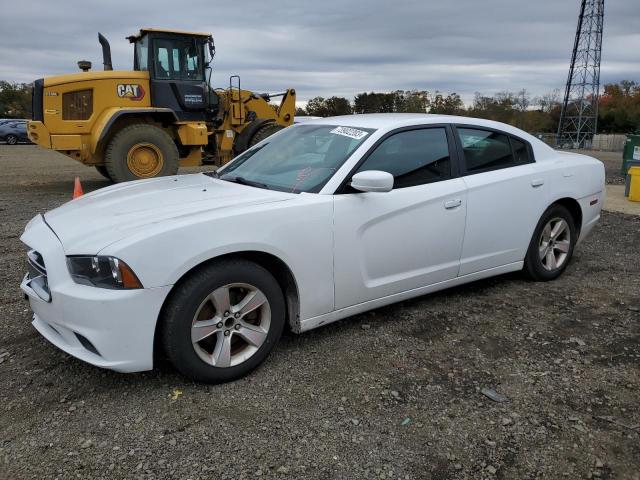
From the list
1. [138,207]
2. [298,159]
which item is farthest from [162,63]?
→ [138,207]

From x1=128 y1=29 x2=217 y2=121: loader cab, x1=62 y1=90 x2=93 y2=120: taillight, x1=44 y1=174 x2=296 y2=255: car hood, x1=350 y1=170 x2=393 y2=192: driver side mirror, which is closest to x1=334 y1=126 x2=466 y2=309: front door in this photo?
x1=350 y1=170 x2=393 y2=192: driver side mirror

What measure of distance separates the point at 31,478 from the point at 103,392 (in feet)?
2.24

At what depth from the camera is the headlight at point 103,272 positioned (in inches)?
104

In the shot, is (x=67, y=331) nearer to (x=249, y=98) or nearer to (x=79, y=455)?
(x=79, y=455)

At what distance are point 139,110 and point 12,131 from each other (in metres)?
22.2

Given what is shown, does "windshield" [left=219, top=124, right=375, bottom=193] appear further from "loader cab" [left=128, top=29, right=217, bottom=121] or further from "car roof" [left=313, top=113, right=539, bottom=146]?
"loader cab" [left=128, top=29, right=217, bottom=121]

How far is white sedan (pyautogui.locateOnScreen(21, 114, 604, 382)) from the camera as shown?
273cm

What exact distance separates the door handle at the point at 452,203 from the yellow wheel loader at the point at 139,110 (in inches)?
304

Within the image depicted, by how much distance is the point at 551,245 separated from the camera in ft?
15.8

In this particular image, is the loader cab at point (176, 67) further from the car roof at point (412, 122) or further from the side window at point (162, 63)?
the car roof at point (412, 122)

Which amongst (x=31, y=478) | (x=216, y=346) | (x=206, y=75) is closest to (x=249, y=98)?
(x=206, y=75)

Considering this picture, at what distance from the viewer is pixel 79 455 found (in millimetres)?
2445

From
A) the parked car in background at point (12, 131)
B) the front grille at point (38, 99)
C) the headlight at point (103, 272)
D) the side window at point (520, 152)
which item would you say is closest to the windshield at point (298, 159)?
the headlight at point (103, 272)

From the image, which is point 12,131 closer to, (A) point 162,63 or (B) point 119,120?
(B) point 119,120
